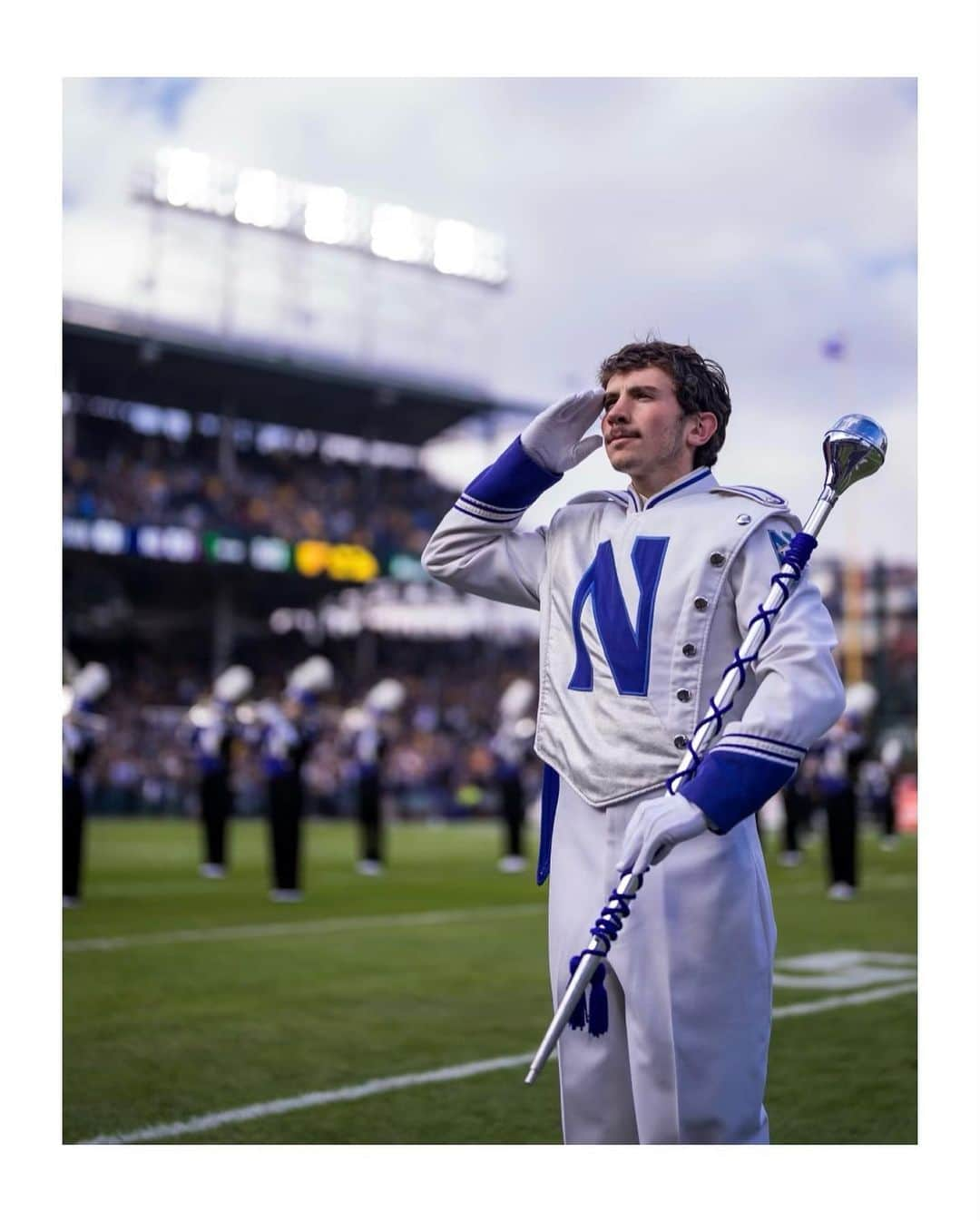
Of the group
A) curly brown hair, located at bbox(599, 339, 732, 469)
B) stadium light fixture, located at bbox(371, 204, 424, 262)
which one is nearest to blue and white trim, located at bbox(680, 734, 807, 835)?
curly brown hair, located at bbox(599, 339, 732, 469)

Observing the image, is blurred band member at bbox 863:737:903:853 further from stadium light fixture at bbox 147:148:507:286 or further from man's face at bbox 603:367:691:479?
man's face at bbox 603:367:691:479

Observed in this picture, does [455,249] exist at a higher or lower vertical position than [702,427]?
higher

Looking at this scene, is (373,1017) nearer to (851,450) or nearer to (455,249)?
(851,450)

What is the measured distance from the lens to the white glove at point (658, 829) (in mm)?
2232

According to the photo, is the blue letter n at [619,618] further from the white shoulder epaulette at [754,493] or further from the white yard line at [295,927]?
the white yard line at [295,927]

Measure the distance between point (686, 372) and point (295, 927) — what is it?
662cm

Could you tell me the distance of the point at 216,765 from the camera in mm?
12828

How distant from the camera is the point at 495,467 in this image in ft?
8.90

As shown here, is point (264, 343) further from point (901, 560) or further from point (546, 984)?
point (546, 984)

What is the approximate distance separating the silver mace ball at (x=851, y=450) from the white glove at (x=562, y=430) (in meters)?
0.42

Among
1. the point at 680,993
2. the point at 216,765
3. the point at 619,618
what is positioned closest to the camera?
the point at 680,993

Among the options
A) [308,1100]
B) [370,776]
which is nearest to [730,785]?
[308,1100]
